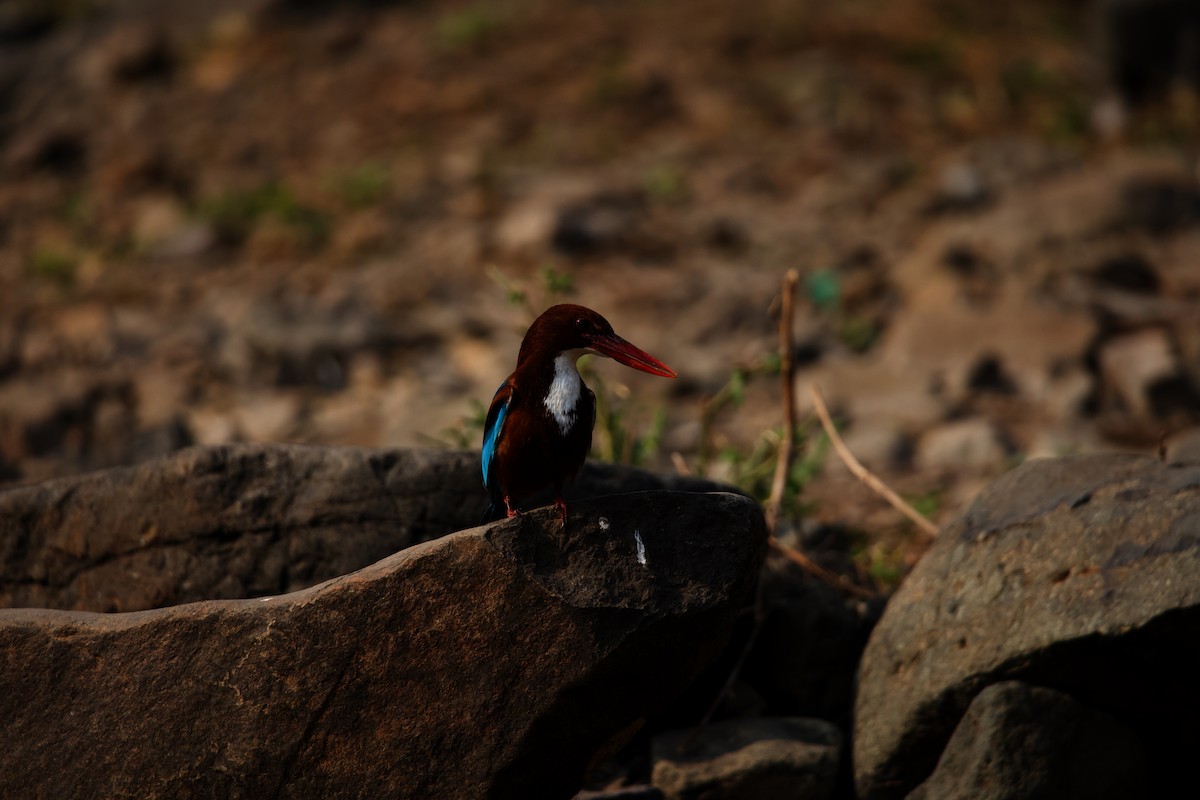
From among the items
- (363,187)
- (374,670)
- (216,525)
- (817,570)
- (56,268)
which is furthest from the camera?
(363,187)

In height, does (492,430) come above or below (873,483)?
above

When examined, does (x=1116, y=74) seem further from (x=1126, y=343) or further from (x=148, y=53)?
(x=148, y=53)

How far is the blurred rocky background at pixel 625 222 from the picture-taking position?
20.6 ft

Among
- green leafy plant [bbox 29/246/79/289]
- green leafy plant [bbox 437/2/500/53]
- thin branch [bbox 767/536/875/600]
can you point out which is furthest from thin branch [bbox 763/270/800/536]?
green leafy plant [bbox 437/2/500/53]

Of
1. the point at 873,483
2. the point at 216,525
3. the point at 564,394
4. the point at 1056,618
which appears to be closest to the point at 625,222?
the point at 873,483

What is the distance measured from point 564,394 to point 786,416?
1.47 metres

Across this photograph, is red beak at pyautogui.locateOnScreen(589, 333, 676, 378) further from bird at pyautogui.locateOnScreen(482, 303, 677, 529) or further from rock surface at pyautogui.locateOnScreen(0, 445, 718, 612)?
rock surface at pyautogui.locateOnScreen(0, 445, 718, 612)

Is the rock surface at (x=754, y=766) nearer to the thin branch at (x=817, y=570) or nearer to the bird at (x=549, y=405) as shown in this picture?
the thin branch at (x=817, y=570)

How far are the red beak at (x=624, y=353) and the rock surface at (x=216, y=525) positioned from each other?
70 centimetres

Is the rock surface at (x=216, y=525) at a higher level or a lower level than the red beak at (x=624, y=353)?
lower

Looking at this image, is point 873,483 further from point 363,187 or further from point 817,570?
point 363,187

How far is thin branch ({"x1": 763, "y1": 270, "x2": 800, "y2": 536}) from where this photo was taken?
4125 millimetres

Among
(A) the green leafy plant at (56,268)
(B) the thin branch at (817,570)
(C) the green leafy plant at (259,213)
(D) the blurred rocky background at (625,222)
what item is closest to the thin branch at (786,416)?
(B) the thin branch at (817,570)

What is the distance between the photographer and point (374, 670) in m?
2.80
